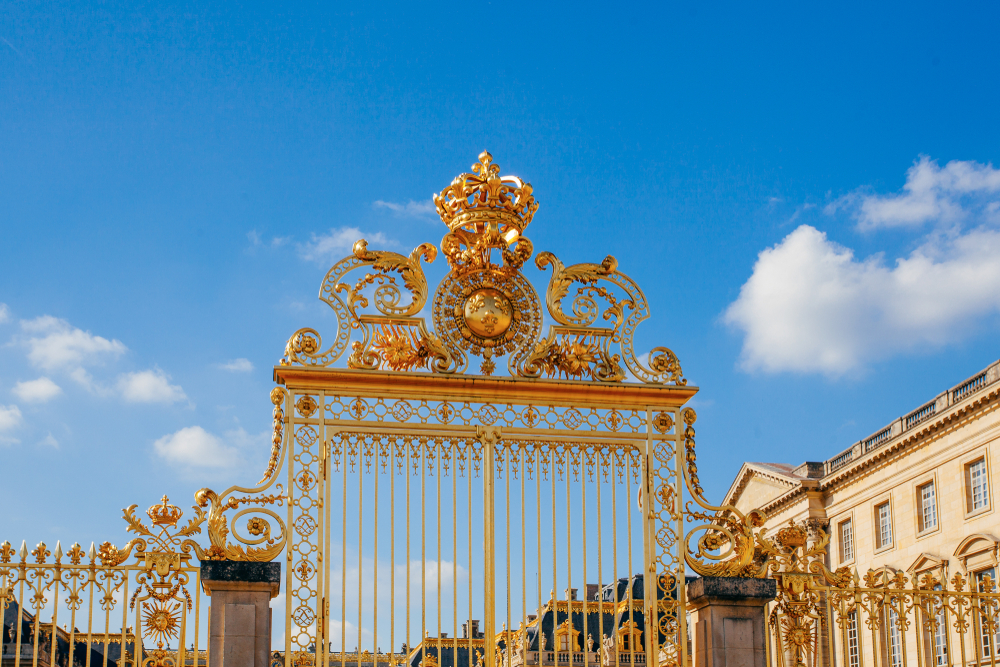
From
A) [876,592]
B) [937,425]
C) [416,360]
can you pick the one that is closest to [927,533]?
[937,425]

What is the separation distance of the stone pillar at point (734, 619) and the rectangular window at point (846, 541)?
27.3 metres

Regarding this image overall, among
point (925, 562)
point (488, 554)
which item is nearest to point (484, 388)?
point (488, 554)

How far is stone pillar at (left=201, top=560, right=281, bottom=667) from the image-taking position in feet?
26.3

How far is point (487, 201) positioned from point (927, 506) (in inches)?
938

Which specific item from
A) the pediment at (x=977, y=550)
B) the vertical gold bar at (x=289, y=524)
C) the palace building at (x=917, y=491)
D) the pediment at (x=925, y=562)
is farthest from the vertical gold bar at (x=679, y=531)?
the pediment at (x=925, y=562)

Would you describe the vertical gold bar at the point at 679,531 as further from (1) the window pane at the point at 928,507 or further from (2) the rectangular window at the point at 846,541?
(2) the rectangular window at the point at 846,541

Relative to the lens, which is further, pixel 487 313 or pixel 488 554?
pixel 487 313

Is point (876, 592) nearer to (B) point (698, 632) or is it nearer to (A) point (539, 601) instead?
(B) point (698, 632)

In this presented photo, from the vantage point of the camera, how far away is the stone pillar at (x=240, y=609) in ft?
26.3

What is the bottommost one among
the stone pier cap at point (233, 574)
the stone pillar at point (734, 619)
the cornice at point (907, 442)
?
the stone pillar at point (734, 619)

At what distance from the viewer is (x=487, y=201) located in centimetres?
934

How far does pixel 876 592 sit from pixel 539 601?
2711 millimetres

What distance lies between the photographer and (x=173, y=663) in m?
8.10

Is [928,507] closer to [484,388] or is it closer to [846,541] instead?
[846,541]
